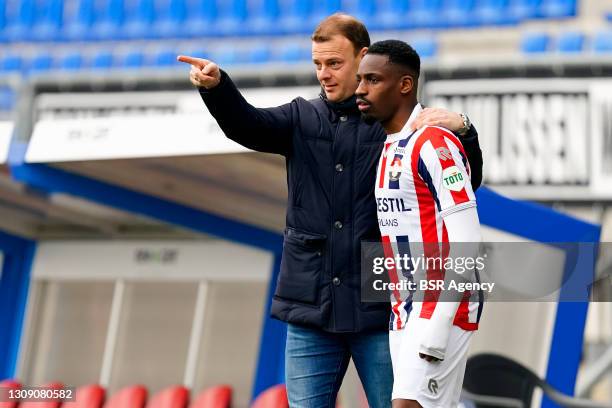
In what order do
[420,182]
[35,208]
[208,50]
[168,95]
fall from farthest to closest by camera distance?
[208,50]
[168,95]
[35,208]
[420,182]

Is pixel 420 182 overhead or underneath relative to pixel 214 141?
underneath

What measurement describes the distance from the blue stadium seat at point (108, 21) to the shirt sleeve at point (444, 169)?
17270 millimetres

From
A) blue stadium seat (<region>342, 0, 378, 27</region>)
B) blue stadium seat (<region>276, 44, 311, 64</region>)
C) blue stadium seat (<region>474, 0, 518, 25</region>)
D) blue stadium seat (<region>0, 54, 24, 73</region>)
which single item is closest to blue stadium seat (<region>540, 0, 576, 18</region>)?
blue stadium seat (<region>474, 0, 518, 25</region>)

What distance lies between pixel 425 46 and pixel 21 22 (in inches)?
275

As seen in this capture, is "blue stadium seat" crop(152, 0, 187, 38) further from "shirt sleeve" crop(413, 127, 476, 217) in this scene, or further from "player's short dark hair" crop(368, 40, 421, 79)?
"shirt sleeve" crop(413, 127, 476, 217)

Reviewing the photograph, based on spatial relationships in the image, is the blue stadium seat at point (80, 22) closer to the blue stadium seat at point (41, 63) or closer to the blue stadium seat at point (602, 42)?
the blue stadium seat at point (41, 63)

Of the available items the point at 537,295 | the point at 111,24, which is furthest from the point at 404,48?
the point at 111,24

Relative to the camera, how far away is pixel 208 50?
776 inches

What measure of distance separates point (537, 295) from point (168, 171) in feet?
7.57

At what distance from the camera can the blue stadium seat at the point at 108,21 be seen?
811 inches

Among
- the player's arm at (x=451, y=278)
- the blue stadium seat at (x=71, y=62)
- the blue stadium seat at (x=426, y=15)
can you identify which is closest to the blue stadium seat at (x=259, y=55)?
the blue stadium seat at (x=426, y=15)

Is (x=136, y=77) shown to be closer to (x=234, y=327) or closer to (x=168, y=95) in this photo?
(x=168, y=95)

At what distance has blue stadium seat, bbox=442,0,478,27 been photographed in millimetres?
18094

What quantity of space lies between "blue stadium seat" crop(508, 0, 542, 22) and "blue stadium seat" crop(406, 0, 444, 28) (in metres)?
0.97
